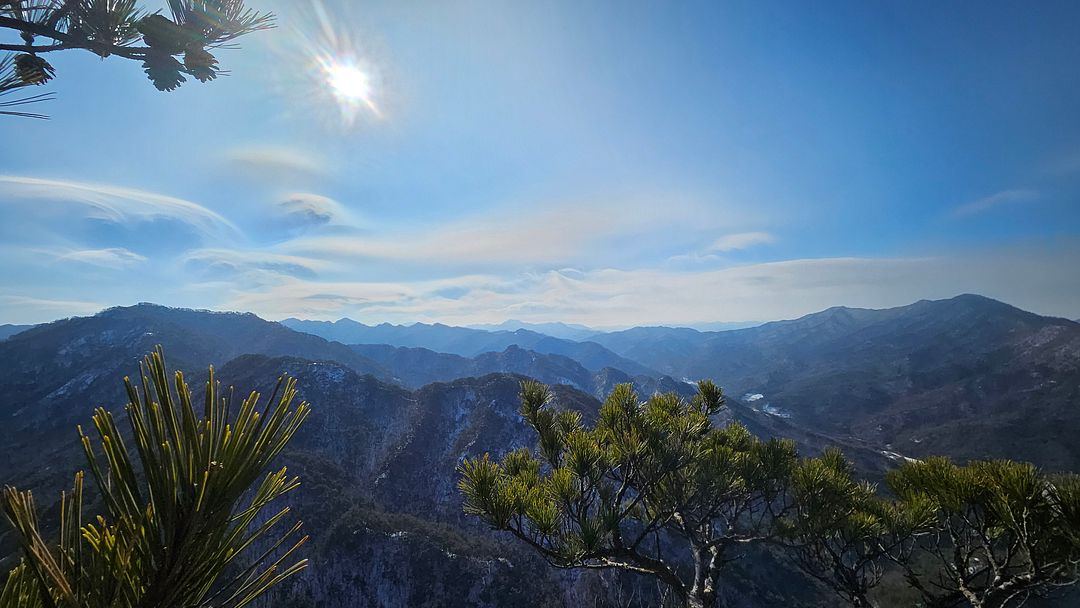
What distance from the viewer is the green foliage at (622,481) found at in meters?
4.83

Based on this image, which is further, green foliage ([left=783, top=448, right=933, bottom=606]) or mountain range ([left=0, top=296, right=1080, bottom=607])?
mountain range ([left=0, top=296, right=1080, bottom=607])

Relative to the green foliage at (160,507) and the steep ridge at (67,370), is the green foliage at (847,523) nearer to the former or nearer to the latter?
the green foliage at (160,507)

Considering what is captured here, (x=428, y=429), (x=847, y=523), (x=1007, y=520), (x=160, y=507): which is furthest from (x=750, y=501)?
(x=428, y=429)

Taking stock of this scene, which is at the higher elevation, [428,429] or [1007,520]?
[1007,520]

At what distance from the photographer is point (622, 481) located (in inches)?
220

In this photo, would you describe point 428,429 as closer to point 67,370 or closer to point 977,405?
point 67,370

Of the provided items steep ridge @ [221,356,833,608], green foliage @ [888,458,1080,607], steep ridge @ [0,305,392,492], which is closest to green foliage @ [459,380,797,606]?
green foliage @ [888,458,1080,607]

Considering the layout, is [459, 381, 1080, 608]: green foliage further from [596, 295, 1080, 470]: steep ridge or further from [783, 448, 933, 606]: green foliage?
[596, 295, 1080, 470]: steep ridge

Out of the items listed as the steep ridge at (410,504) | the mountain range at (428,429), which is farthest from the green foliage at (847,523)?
the steep ridge at (410,504)

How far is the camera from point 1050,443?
99000mm

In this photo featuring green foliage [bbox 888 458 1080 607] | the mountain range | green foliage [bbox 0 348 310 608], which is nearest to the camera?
green foliage [bbox 0 348 310 608]

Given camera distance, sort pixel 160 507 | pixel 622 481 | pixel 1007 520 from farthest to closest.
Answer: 1. pixel 622 481
2. pixel 1007 520
3. pixel 160 507

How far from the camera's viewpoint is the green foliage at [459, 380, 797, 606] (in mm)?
4832

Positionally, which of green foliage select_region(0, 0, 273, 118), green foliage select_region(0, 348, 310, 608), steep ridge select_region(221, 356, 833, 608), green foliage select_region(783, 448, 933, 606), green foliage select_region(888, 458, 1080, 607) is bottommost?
steep ridge select_region(221, 356, 833, 608)
